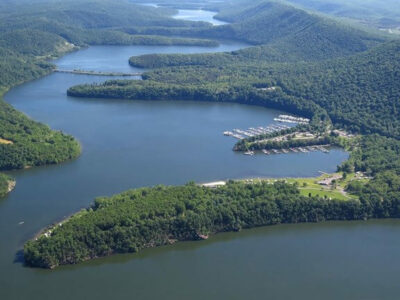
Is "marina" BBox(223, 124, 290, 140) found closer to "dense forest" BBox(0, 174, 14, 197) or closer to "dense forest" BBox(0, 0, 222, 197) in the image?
"dense forest" BBox(0, 0, 222, 197)

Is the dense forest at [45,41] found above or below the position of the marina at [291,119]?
above

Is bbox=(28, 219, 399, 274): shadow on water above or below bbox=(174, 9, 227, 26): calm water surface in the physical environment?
below

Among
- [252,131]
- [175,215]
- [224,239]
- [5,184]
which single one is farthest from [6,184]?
[252,131]

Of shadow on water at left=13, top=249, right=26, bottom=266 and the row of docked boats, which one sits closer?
shadow on water at left=13, top=249, right=26, bottom=266

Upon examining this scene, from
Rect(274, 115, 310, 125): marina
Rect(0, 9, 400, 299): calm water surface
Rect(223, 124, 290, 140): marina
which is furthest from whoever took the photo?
Rect(274, 115, 310, 125): marina

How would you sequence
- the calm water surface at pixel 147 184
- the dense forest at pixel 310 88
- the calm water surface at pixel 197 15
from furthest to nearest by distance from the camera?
1. the calm water surface at pixel 197 15
2. the dense forest at pixel 310 88
3. the calm water surface at pixel 147 184

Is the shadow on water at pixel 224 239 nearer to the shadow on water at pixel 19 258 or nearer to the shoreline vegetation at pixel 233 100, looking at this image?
the shadow on water at pixel 19 258

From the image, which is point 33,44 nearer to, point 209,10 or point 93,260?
point 93,260

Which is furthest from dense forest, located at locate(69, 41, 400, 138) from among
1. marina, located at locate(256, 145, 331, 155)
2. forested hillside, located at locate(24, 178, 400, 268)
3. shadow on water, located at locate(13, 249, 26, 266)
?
shadow on water, located at locate(13, 249, 26, 266)

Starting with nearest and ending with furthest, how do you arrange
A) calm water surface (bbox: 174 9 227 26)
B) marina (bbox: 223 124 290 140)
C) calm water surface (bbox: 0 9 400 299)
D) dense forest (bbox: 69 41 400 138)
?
calm water surface (bbox: 0 9 400 299)
marina (bbox: 223 124 290 140)
dense forest (bbox: 69 41 400 138)
calm water surface (bbox: 174 9 227 26)

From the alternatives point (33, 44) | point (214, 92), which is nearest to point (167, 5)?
point (33, 44)

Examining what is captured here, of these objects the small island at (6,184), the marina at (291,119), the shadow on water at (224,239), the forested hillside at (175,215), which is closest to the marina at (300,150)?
the marina at (291,119)

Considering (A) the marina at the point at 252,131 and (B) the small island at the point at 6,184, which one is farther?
(A) the marina at the point at 252,131
